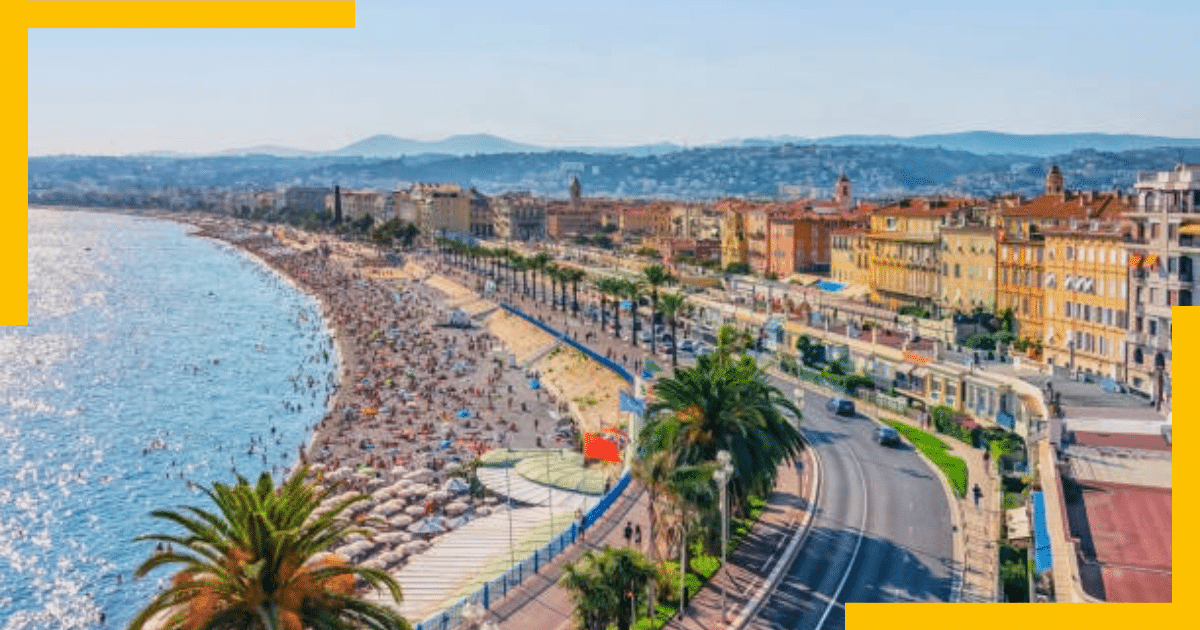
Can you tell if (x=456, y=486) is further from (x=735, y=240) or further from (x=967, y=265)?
(x=735, y=240)

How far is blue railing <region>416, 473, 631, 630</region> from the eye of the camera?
28.7 m

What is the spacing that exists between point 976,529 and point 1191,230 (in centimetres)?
2023

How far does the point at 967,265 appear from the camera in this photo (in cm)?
7044

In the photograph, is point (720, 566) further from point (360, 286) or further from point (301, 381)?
point (360, 286)

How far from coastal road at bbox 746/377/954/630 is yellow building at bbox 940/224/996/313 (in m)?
25.7

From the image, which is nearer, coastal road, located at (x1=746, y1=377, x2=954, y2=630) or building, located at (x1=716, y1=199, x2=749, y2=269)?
coastal road, located at (x1=746, y1=377, x2=954, y2=630)

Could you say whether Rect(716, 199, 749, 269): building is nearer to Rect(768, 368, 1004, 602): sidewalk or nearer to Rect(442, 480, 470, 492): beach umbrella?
Rect(442, 480, 470, 492): beach umbrella

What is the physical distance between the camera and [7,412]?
79.3 meters

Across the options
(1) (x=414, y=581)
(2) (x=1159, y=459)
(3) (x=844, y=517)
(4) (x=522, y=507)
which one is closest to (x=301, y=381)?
(4) (x=522, y=507)

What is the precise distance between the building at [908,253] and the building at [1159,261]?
74.6 feet

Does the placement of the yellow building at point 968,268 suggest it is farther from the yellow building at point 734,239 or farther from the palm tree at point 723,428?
the yellow building at point 734,239

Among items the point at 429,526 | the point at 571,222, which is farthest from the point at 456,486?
the point at 571,222

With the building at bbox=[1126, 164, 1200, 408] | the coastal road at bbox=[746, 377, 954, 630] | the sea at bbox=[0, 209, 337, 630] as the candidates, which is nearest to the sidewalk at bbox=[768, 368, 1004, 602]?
the coastal road at bbox=[746, 377, 954, 630]

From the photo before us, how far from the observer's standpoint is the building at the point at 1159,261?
47.6 metres
